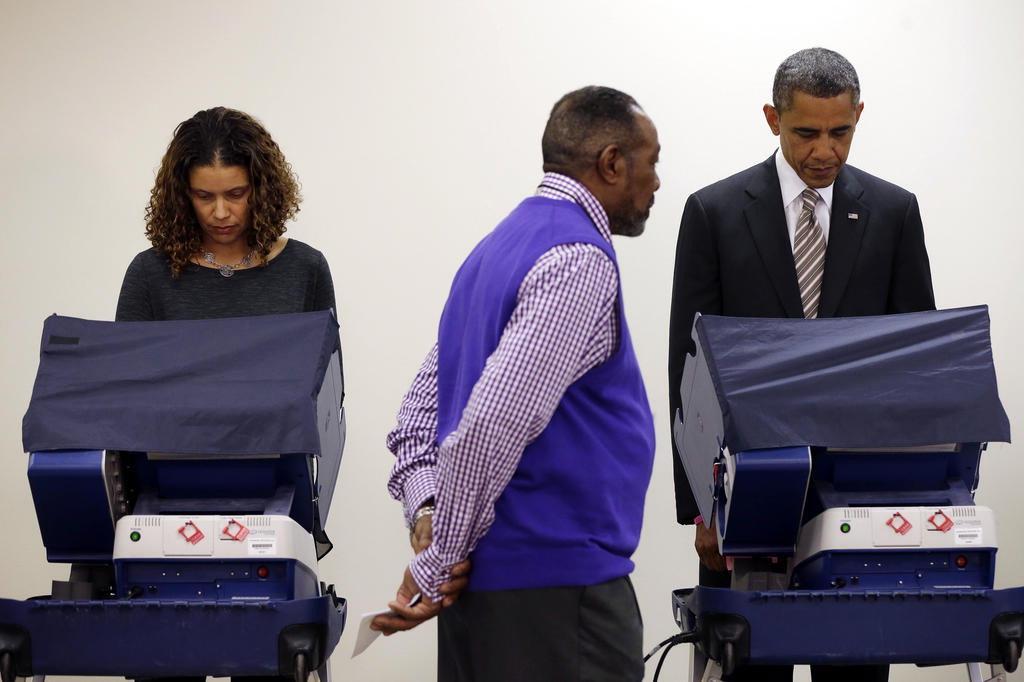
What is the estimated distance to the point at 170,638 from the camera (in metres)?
2.25

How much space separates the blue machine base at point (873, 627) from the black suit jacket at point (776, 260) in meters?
0.49

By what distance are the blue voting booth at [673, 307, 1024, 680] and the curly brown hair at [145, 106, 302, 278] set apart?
995 mm

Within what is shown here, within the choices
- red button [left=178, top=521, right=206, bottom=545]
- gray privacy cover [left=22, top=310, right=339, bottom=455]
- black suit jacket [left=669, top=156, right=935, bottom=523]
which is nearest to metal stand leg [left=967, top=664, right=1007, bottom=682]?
black suit jacket [left=669, top=156, right=935, bottom=523]

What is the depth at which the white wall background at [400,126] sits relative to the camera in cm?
406

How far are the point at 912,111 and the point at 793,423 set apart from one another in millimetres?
2265

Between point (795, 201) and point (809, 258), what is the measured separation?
13 centimetres

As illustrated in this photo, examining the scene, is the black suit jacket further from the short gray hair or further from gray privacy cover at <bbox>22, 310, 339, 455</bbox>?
gray privacy cover at <bbox>22, 310, 339, 455</bbox>

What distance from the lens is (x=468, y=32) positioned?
407cm

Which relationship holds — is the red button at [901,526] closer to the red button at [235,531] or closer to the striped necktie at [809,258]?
the striped necktie at [809,258]

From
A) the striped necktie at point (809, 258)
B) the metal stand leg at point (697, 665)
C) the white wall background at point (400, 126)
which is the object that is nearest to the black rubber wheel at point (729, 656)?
the metal stand leg at point (697, 665)

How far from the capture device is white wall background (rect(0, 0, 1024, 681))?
13.3 ft

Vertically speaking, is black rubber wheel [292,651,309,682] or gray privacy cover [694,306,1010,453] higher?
gray privacy cover [694,306,1010,453]

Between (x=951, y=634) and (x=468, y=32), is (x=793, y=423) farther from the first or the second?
(x=468, y=32)

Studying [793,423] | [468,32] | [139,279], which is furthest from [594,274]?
[468,32]
